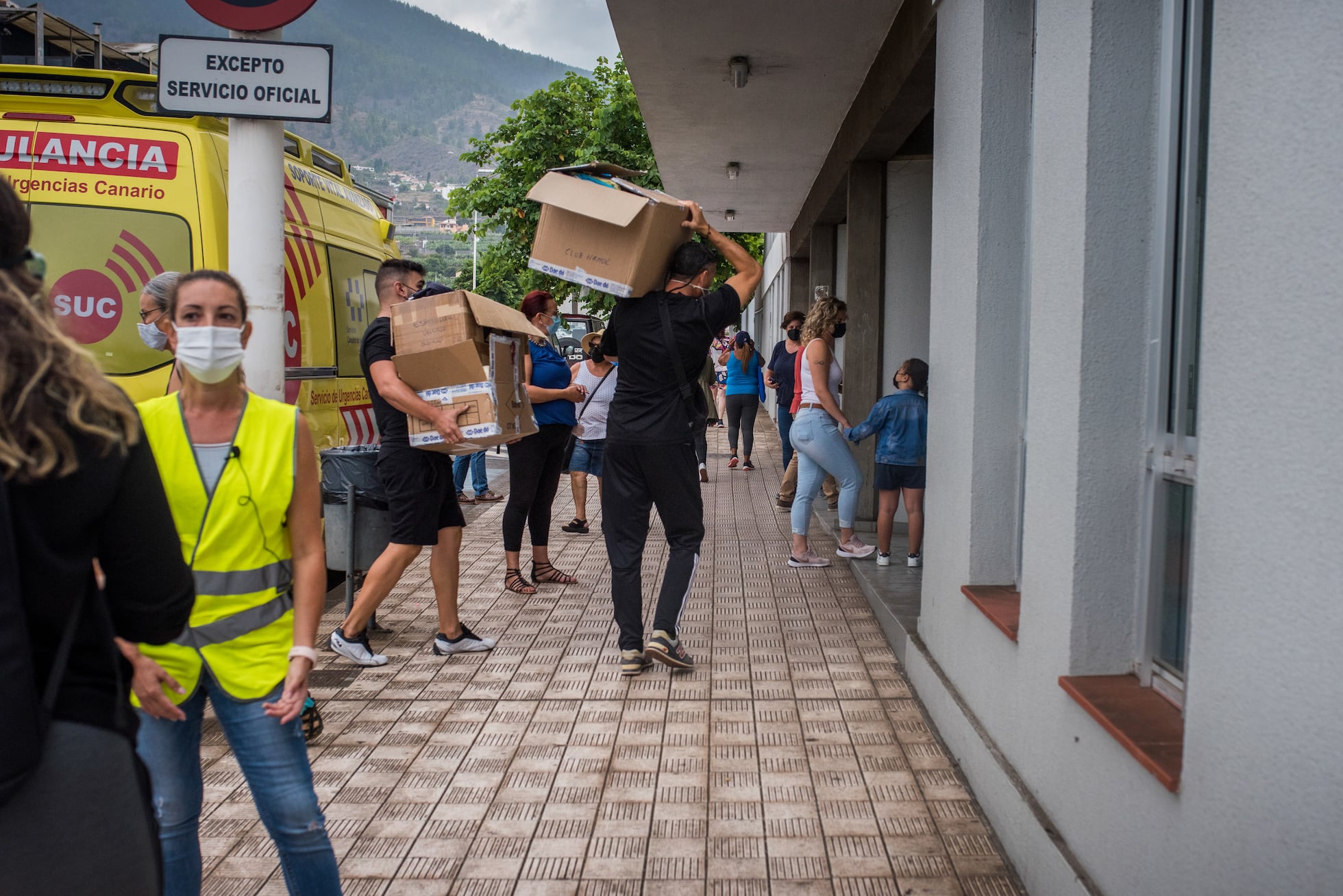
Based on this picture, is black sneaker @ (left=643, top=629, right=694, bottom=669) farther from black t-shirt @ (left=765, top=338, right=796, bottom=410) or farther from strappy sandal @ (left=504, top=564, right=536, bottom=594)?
black t-shirt @ (left=765, top=338, right=796, bottom=410)

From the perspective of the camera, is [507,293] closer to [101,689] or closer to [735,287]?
[735,287]

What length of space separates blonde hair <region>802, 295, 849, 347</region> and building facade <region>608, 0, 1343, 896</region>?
2.27m

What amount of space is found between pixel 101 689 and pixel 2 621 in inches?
9.4

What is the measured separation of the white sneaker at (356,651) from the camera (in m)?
5.59

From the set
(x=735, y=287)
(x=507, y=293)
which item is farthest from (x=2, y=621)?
(x=507, y=293)

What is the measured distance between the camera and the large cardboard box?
17.2 feet

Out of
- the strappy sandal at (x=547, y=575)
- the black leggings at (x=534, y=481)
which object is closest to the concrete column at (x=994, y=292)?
the black leggings at (x=534, y=481)

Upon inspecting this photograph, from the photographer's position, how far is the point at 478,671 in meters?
5.55

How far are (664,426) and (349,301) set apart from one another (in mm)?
3552

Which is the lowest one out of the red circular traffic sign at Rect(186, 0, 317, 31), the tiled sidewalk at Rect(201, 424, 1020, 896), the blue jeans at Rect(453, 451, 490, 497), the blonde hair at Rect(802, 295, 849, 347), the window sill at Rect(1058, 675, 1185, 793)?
the tiled sidewalk at Rect(201, 424, 1020, 896)

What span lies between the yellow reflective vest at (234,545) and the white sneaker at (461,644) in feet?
10.7

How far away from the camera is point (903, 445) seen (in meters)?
7.29

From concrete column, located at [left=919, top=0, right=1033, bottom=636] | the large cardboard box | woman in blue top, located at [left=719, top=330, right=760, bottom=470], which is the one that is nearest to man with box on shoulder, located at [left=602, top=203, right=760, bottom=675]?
the large cardboard box

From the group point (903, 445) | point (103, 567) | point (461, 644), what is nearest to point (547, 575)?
point (461, 644)
